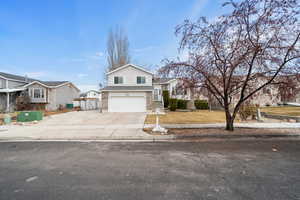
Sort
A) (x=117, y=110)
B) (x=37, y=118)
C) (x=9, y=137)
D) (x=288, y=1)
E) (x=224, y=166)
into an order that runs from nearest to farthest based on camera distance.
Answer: (x=224, y=166)
(x=288, y=1)
(x=9, y=137)
(x=37, y=118)
(x=117, y=110)

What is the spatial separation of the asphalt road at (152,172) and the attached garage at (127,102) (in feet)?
38.5

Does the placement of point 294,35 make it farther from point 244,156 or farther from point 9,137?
point 9,137

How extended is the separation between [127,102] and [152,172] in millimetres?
14056

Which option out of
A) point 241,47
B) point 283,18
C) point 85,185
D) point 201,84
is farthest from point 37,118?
point 283,18

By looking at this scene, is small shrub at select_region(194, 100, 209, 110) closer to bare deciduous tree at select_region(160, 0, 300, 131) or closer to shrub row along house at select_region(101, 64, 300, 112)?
shrub row along house at select_region(101, 64, 300, 112)

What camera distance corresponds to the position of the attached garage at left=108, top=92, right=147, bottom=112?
55.0ft

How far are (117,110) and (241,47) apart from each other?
1418 cm

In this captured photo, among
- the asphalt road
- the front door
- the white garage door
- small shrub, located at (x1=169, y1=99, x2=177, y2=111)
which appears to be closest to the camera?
the asphalt road

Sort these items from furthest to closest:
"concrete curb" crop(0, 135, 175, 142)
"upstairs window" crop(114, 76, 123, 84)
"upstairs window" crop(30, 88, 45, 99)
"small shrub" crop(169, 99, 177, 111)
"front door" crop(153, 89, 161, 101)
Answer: "front door" crop(153, 89, 161, 101)
"upstairs window" crop(30, 88, 45, 99)
"upstairs window" crop(114, 76, 123, 84)
"small shrub" crop(169, 99, 177, 111)
"concrete curb" crop(0, 135, 175, 142)

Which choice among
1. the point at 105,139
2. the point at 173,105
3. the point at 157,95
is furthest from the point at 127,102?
the point at 105,139

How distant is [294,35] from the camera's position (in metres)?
Result: 5.55

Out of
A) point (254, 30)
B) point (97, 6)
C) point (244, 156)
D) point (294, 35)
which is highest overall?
point (97, 6)

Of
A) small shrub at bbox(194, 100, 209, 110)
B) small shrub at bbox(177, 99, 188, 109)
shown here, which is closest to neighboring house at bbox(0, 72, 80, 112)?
small shrub at bbox(177, 99, 188, 109)

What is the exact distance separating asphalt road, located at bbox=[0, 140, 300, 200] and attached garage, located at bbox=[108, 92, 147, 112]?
11.7m
